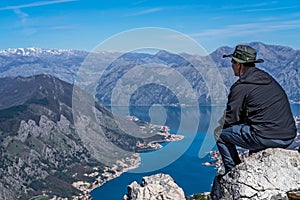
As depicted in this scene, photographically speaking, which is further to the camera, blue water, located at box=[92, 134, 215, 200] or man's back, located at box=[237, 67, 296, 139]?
blue water, located at box=[92, 134, 215, 200]

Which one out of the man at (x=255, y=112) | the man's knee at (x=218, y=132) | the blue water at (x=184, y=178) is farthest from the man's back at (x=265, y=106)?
the blue water at (x=184, y=178)

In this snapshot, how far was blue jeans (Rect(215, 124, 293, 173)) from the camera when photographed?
5.50m

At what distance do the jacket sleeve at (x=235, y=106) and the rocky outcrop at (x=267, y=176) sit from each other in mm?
589

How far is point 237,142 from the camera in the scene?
5.68 meters

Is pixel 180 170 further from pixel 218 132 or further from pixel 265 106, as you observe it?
pixel 265 106

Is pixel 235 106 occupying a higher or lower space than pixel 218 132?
higher

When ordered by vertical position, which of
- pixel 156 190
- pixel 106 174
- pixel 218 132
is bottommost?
pixel 106 174

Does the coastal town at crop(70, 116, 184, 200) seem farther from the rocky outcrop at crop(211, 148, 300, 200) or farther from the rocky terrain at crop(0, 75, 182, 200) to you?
the rocky outcrop at crop(211, 148, 300, 200)

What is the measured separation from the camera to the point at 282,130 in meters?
5.47

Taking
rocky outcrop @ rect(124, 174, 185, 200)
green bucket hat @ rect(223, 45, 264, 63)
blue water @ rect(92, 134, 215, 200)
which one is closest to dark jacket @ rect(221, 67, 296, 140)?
green bucket hat @ rect(223, 45, 264, 63)

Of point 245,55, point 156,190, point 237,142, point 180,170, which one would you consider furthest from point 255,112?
point 180,170

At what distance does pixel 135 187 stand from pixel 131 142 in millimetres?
155381

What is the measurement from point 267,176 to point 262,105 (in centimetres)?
99

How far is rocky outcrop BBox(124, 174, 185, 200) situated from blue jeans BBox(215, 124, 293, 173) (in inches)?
139
